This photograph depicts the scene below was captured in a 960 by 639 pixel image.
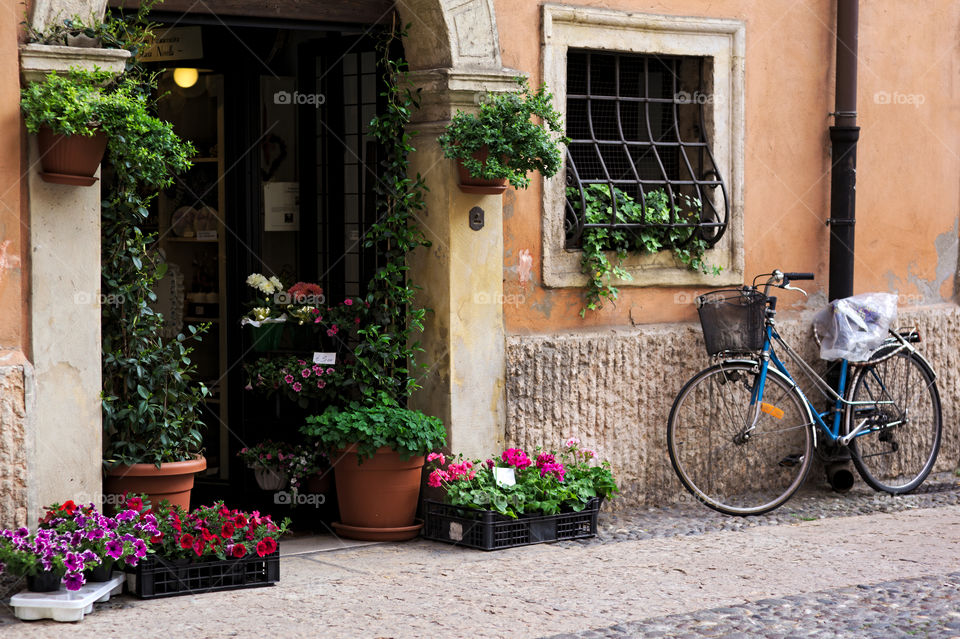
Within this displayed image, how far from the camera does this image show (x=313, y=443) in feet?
23.0

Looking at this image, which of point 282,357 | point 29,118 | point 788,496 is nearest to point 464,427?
point 282,357

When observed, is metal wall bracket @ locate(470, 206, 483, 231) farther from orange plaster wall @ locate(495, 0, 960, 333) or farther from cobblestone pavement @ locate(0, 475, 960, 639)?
cobblestone pavement @ locate(0, 475, 960, 639)

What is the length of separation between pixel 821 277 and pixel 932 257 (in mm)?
1012

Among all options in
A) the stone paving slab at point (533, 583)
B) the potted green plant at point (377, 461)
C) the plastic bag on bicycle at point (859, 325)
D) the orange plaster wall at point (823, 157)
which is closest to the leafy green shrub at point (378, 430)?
the potted green plant at point (377, 461)

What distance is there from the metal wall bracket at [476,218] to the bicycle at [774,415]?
1.47 metres

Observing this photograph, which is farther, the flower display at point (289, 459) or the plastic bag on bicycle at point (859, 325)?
the plastic bag on bicycle at point (859, 325)

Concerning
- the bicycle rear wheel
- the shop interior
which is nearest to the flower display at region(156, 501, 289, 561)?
the shop interior

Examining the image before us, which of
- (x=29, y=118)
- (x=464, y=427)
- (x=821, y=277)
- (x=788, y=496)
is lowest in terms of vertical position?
(x=788, y=496)

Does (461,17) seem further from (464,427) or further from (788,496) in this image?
(788,496)

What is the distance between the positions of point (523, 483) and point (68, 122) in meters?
2.86

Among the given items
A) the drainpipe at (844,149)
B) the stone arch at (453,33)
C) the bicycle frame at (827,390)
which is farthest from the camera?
the drainpipe at (844,149)

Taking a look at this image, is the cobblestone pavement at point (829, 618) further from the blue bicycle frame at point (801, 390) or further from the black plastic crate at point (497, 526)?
the blue bicycle frame at point (801, 390)

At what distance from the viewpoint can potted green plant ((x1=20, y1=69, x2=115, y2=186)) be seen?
17.1 ft

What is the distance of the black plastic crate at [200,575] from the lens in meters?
5.24
